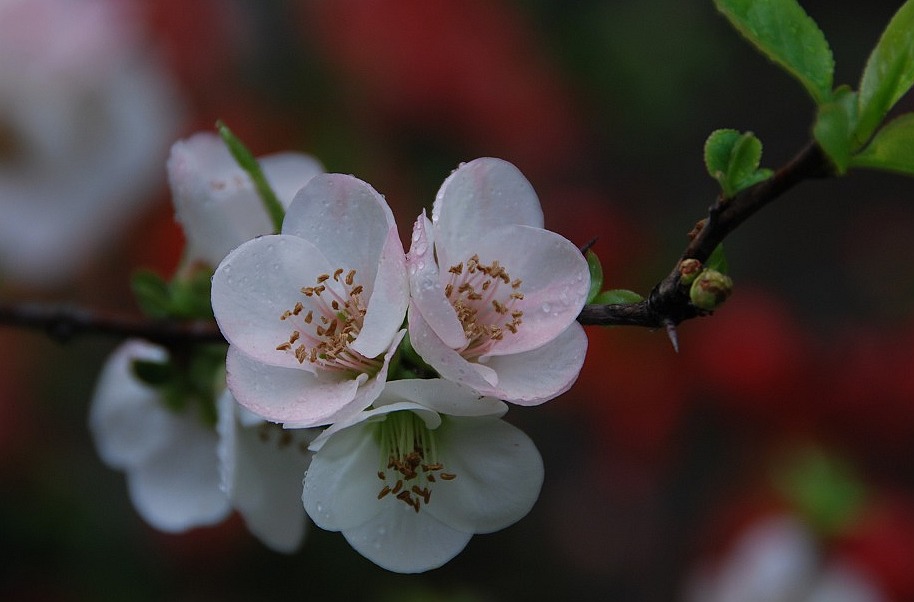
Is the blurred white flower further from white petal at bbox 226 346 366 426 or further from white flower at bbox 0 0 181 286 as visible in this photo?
white flower at bbox 0 0 181 286

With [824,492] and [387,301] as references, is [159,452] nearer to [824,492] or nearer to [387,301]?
[387,301]

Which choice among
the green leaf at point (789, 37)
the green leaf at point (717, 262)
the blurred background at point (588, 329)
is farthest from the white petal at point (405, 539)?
the blurred background at point (588, 329)

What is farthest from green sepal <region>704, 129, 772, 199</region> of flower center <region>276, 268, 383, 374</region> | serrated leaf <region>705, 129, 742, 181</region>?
flower center <region>276, 268, 383, 374</region>

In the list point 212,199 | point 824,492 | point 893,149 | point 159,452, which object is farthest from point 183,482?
point 824,492

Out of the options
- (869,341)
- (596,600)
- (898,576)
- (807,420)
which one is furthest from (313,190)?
(596,600)

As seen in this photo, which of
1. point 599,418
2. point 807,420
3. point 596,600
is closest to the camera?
point 807,420

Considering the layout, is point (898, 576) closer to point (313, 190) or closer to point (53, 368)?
point (313, 190)
